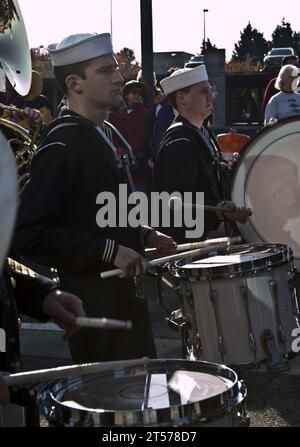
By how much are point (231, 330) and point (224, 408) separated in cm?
170

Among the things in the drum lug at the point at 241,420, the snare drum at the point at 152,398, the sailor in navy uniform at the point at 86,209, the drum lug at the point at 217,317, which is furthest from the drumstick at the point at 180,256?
the drum lug at the point at 241,420

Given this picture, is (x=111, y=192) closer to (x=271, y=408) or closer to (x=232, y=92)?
(x=271, y=408)

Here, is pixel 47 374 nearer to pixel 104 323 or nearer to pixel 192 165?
pixel 104 323

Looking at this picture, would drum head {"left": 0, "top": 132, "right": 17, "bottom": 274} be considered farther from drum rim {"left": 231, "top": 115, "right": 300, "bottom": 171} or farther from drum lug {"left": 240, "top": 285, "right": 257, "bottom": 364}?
drum rim {"left": 231, "top": 115, "right": 300, "bottom": 171}

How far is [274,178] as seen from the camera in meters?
6.45

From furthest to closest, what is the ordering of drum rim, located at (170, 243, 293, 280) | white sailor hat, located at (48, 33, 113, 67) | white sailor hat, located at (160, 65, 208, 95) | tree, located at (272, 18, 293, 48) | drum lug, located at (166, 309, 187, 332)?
tree, located at (272, 18, 293, 48) < white sailor hat, located at (160, 65, 208, 95) < drum lug, located at (166, 309, 187, 332) < drum rim, located at (170, 243, 293, 280) < white sailor hat, located at (48, 33, 113, 67)

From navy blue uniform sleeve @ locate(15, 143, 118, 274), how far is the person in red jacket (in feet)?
19.0

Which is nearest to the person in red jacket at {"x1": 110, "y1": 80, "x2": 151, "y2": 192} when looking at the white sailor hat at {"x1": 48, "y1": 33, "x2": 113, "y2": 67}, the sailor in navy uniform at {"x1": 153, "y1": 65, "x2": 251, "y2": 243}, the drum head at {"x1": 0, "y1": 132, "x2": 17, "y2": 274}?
the sailor in navy uniform at {"x1": 153, "y1": 65, "x2": 251, "y2": 243}

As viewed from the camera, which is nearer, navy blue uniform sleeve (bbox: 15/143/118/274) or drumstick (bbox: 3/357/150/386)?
drumstick (bbox: 3/357/150/386)

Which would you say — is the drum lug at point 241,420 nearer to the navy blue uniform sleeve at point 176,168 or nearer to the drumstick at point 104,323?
the drumstick at point 104,323

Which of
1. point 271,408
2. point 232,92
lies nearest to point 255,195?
point 271,408

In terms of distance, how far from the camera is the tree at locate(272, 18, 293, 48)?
7931 cm

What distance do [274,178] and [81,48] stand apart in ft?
9.96
